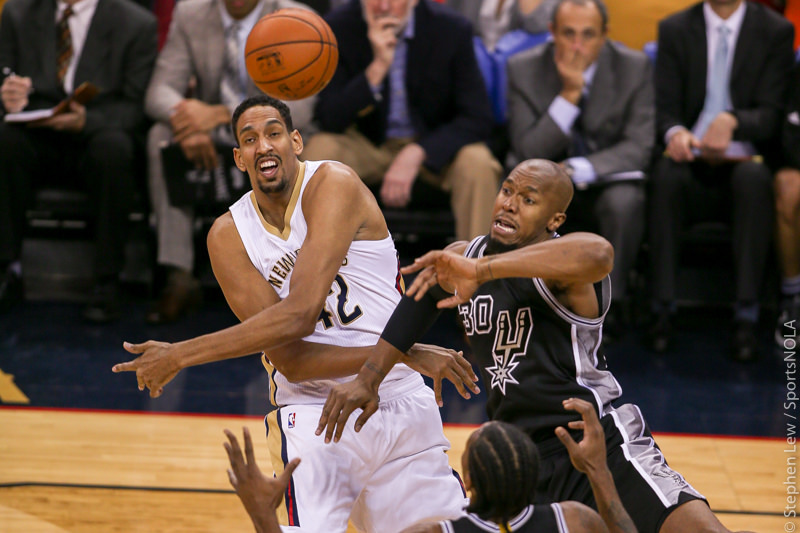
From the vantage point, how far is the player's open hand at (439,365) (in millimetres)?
3689

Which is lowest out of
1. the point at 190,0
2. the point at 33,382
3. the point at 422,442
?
the point at 33,382

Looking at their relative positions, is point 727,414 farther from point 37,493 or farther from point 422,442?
point 37,493

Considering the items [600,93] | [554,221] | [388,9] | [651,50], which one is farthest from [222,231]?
[651,50]

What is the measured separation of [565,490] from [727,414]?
8.82 feet

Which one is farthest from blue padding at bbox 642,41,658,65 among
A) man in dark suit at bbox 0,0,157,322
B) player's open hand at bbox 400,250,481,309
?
player's open hand at bbox 400,250,481,309

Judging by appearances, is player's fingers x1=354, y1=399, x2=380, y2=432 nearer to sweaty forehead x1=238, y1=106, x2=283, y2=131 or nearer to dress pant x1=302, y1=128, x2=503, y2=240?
sweaty forehead x1=238, y1=106, x2=283, y2=131

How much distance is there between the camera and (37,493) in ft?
15.4

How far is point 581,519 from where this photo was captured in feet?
8.97

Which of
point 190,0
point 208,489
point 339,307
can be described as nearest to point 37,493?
Result: point 208,489

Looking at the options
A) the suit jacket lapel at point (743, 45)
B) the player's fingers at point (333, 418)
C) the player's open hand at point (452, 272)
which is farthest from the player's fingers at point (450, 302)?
the suit jacket lapel at point (743, 45)

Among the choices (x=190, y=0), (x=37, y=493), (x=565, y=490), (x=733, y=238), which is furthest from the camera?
(x=190, y=0)

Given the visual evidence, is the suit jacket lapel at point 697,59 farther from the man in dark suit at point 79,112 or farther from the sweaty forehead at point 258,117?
the sweaty forehead at point 258,117

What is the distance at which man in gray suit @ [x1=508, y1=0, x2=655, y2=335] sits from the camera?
6.70 metres

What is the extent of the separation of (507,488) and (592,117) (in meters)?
4.71
